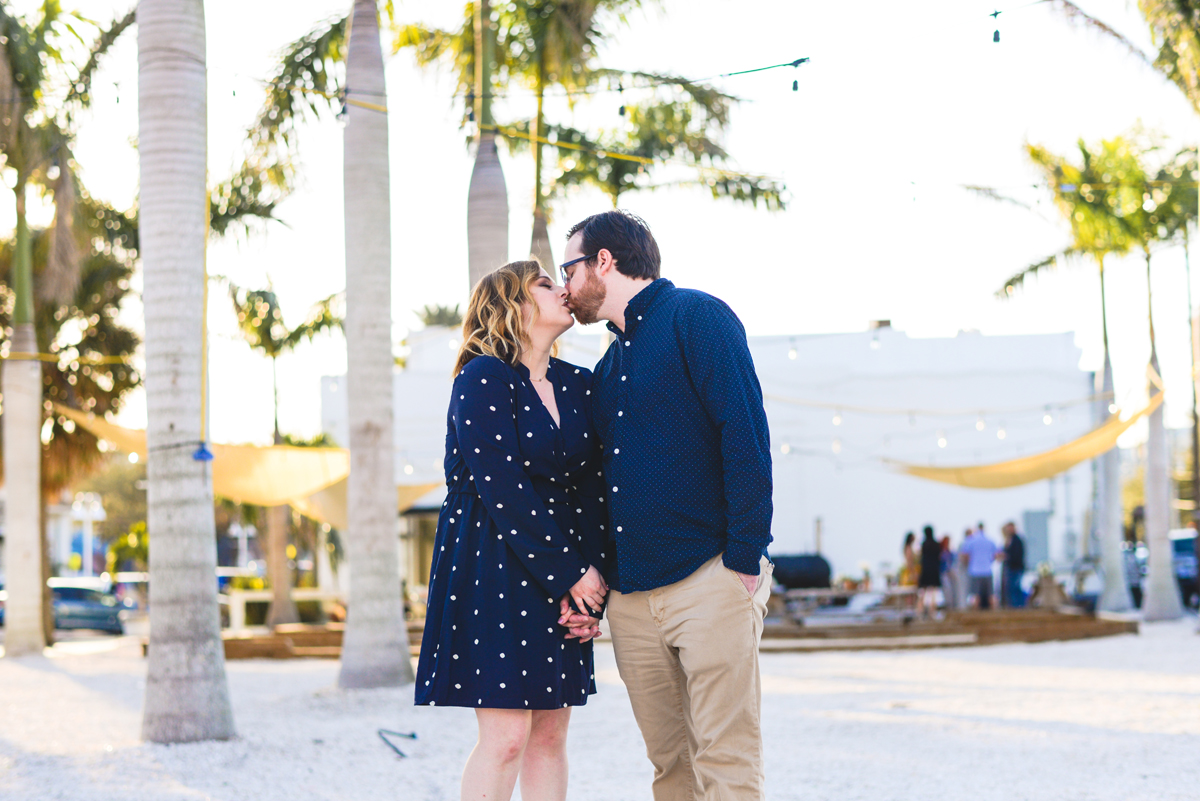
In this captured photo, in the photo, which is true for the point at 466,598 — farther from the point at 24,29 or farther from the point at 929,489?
the point at 929,489

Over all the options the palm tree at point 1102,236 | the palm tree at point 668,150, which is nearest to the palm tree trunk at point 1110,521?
the palm tree at point 1102,236

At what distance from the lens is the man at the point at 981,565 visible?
17.1m

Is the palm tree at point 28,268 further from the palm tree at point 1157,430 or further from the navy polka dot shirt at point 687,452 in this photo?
the palm tree at point 1157,430

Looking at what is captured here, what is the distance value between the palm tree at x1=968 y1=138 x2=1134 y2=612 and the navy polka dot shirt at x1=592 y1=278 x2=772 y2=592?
13.0 metres

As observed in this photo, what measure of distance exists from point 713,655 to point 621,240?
1079mm

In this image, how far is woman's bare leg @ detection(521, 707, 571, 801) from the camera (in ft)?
9.96

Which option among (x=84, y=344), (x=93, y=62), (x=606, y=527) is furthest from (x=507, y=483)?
(x=84, y=344)

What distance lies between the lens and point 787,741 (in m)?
6.57

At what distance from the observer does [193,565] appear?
6.32m

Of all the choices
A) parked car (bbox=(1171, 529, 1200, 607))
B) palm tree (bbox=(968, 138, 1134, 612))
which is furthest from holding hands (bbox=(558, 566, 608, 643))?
parked car (bbox=(1171, 529, 1200, 607))

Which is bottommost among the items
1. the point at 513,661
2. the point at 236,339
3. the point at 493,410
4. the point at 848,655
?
the point at 848,655

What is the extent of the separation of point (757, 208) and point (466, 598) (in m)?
10.8

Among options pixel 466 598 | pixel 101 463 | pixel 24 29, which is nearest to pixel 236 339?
pixel 101 463

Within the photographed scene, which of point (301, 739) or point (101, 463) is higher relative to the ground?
point (101, 463)
